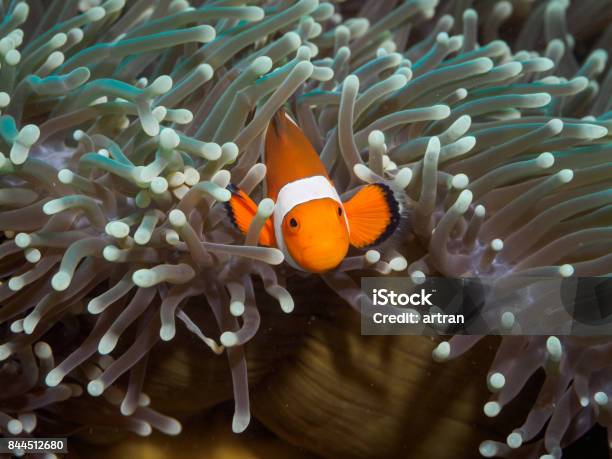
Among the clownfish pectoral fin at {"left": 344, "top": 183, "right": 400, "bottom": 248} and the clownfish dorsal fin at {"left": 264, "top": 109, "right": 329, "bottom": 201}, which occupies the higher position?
the clownfish dorsal fin at {"left": 264, "top": 109, "right": 329, "bottom": 201}

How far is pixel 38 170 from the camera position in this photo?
4.11ft

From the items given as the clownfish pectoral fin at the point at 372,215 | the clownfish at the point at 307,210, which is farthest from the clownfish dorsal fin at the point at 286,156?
the clownfish pectoral fin at the point at 372,215

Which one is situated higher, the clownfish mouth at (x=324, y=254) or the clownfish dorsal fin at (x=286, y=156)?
the clownfish dorsal fin at (x=286, y=156)

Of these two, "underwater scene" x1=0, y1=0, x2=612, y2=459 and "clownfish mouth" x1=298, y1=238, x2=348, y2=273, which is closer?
"clownfish mouth" x1=298, y1=238, x2=348, y2=273

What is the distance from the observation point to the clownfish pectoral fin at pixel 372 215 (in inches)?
47.9

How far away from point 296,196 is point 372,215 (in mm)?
151

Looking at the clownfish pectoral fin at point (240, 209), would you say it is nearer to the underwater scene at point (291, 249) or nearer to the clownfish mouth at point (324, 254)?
the underwater scene at point (291, 249)

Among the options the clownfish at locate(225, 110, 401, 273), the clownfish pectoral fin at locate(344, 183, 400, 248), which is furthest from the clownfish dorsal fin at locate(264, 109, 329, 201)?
the clownfish pectoral fin at locate(344, 183, 400, 248)

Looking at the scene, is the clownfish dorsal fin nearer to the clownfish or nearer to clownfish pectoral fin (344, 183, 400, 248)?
the clownfish

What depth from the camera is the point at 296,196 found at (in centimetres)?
122

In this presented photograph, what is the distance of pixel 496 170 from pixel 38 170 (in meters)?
0.92

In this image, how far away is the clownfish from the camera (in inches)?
44.7

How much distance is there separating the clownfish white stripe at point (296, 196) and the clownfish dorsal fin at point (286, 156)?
0.02 metres

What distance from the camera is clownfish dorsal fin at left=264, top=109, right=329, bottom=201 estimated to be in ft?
4.21
